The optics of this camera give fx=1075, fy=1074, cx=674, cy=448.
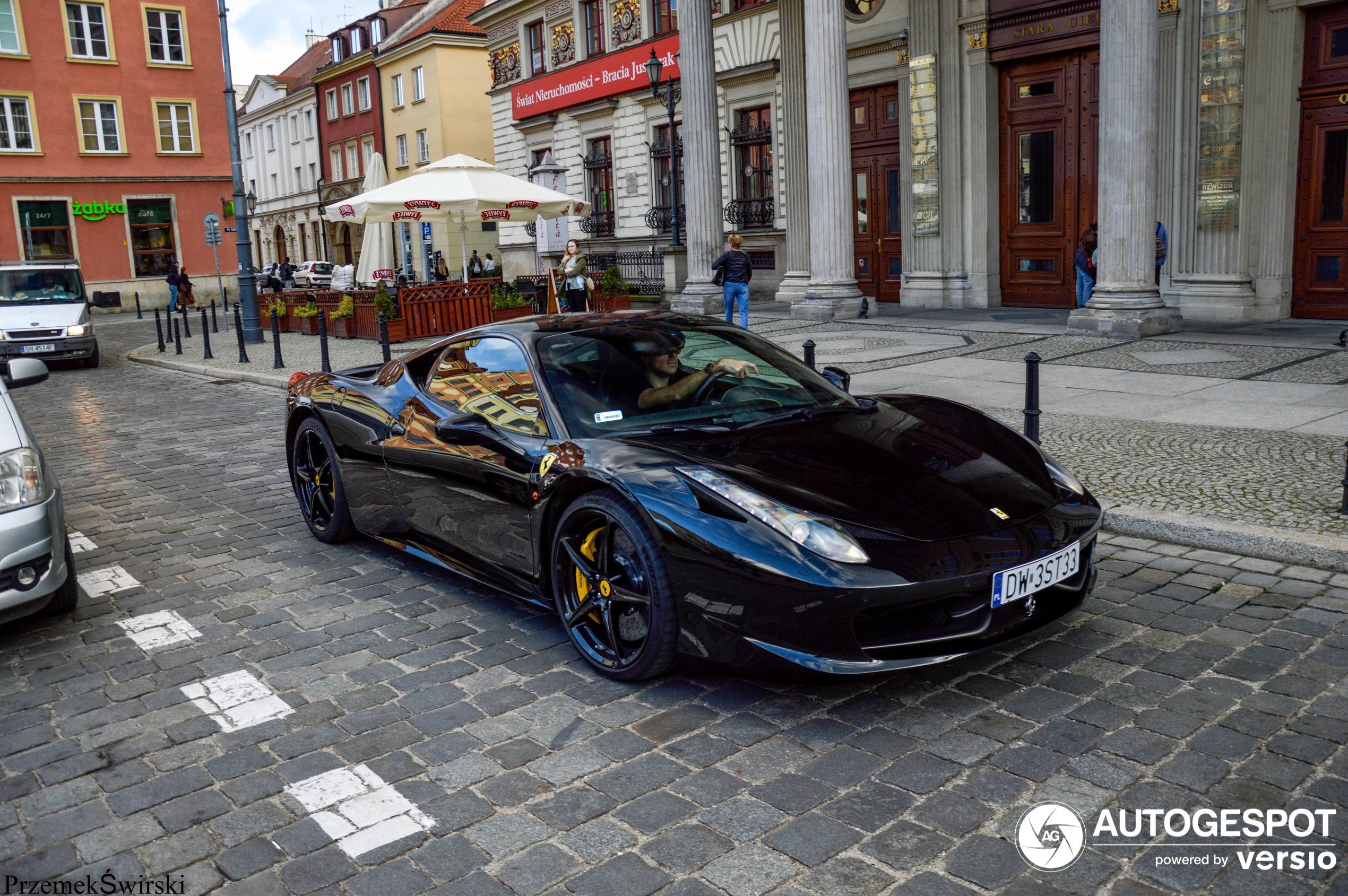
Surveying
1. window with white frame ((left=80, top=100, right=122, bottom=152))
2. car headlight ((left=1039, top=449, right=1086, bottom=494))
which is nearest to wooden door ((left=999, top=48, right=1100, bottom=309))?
car headlight ((left=1039, top=449, right=1086, bottom=494))

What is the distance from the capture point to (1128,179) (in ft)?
45.9

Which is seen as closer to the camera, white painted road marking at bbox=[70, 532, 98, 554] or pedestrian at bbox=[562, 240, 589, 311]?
white painted road marking at bbox=[70, 532, 98, 554]

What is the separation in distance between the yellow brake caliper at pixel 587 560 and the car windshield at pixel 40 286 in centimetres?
1876

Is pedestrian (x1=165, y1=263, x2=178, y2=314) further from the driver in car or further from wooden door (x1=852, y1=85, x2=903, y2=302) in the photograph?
the driver in car

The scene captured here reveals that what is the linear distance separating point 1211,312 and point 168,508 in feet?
47.0

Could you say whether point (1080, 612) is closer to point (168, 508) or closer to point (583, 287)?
point (168, 508)

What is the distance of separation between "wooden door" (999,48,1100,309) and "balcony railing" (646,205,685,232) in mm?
11768

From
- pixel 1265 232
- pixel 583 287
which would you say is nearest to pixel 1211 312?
pixel 1265 232

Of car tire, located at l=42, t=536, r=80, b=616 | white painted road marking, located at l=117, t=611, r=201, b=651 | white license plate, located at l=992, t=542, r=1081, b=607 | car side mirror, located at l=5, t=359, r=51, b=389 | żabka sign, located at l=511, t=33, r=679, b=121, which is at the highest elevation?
żabka sign, located at l=511, t=33, r=679, b=121

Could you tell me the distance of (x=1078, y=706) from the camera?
12.3 feet

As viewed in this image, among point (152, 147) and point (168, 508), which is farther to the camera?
point (152, 147)

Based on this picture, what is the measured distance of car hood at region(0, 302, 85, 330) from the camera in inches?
733

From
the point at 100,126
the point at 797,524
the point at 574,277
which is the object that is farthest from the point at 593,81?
the point at 797,524

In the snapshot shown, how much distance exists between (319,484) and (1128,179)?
1166 centimetres
